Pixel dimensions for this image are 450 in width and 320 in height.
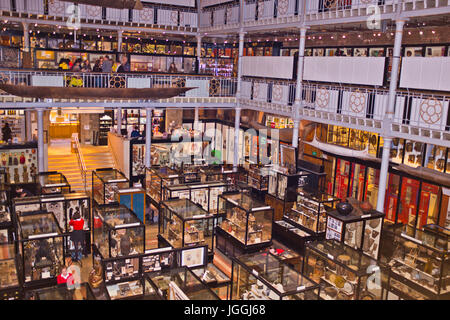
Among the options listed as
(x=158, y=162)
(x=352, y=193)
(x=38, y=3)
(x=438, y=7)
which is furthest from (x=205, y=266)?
(x=38, y=3)

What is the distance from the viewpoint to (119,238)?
11000 millimetres

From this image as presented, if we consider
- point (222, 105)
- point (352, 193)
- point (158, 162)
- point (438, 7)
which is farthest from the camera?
point (158, 162)

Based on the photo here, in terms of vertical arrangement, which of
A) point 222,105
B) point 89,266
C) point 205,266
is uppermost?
point 222,105

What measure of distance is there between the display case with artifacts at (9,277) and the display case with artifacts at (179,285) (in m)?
2.63

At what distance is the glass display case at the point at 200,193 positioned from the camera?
14.8 metres

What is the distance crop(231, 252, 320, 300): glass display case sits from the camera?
8156 mm

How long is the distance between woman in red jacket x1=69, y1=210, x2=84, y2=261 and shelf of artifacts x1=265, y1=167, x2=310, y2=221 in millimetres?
6454

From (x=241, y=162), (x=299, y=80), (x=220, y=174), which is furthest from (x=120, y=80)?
(x=241, y=162)

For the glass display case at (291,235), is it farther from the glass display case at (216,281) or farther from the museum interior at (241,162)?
the glass display case at (216,281)

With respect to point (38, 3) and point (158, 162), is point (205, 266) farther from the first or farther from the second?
point (38, 3)

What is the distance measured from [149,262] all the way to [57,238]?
7.71ft

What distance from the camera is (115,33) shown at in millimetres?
24219

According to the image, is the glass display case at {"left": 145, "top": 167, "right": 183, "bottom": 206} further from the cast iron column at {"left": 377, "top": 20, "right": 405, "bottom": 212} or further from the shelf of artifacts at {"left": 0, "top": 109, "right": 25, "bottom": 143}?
the shelf of artifacts at {"left": 0, "top": 109, "right": 25, "bottom": 143}

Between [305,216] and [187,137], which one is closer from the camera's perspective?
[305,216]
